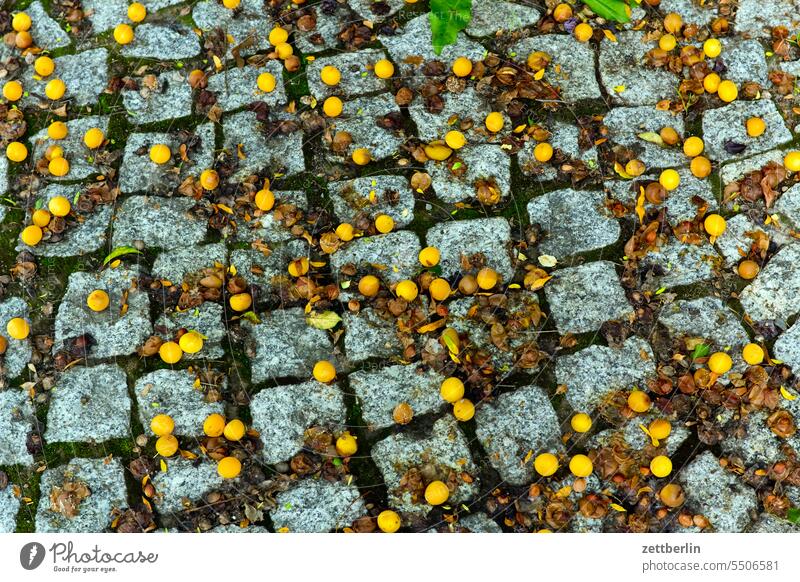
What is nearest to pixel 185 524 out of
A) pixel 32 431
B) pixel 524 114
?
pixel 32 431

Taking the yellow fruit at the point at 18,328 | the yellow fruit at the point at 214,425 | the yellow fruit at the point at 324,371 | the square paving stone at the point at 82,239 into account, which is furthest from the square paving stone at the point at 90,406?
the yellow fruit at the point at 324,371

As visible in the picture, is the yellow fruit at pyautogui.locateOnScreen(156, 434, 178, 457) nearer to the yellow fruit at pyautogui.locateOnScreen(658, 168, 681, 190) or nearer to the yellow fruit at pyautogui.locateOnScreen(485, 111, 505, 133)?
the yellow fruit at pyautogui.locateOnScreen(485, 111, 505, 133)

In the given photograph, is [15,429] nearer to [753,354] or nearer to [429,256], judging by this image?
[429,256]

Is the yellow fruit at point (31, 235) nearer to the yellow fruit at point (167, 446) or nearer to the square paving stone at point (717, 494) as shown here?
the yellow fruit at point (167, 446)

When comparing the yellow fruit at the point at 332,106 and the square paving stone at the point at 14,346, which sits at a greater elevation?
the yellow fruit at the point at 332,106

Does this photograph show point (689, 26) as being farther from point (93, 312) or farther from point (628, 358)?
point (93, 312)
